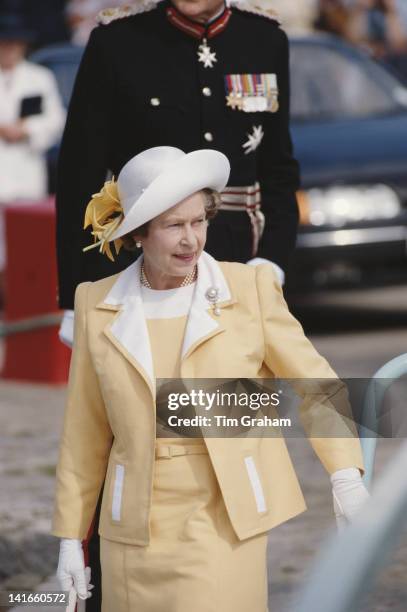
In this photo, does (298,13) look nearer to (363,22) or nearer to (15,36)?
(363,22)

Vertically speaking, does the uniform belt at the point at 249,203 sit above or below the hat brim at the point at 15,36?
below

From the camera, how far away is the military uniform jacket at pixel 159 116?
415 cm

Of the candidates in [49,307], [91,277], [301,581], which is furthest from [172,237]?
[49,307]

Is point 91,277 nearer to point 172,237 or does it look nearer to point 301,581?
point 172,237

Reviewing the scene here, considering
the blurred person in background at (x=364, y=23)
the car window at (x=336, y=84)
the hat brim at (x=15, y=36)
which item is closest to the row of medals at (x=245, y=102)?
the car window at (x=336, y=84)

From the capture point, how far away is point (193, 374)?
3283mm

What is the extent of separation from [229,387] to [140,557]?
1.19ft

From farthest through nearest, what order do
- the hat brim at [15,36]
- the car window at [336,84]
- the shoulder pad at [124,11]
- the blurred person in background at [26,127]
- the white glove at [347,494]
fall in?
the hat brim at [15,36] < the blurred person in background at [26,127] < the car window at [336,84] < the shoulder pad at [124,11] < the white glove at [347,494]

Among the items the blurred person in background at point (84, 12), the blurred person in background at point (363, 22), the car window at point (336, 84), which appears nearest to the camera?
the car window at point (336, 84)

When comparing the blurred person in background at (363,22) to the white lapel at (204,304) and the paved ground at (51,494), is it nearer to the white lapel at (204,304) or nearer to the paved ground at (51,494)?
the paved ground at (51,494)

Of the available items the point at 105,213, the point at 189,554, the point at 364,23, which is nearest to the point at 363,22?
the point at 364,23

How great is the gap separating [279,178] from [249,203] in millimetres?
132

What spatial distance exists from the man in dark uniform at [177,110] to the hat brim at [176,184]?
0.80 m

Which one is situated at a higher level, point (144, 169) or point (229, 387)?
point (144, 169)
